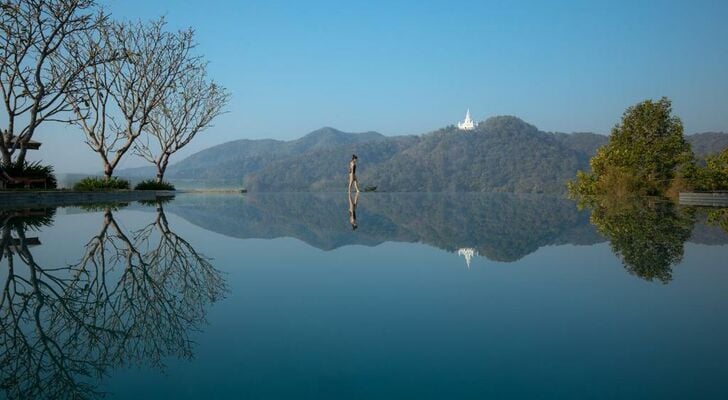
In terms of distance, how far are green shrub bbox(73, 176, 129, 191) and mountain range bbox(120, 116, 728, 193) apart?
180 ft

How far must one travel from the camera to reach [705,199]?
754 inches

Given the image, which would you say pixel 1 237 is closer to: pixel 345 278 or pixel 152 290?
pixel 152 290

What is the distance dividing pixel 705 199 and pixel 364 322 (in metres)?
20.5

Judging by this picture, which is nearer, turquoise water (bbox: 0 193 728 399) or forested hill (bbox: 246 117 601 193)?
turquoise water (bbox: 0 193 728 399)

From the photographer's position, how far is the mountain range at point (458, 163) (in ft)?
300

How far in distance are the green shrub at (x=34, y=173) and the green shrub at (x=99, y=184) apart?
911 millimetres

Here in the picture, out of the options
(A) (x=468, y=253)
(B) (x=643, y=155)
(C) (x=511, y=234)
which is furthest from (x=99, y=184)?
(B) (x=643, y=155)

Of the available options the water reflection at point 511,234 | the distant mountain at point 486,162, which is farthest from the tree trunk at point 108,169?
the distant mountain at point 486,162

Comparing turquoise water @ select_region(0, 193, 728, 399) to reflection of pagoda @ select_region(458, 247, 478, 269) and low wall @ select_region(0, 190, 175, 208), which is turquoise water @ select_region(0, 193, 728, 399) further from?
low wall @ select_region(0, 190, 175, 208)

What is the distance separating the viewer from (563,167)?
9944 centimetres

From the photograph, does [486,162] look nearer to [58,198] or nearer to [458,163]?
[458,163]

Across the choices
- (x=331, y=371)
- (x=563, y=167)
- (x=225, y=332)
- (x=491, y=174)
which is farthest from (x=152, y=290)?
(x=563, y=167)

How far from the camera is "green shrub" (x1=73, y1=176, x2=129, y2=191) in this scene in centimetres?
2105

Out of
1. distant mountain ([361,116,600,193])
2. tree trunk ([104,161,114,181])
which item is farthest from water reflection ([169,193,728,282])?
distant mountain ([361,116,600,193])
